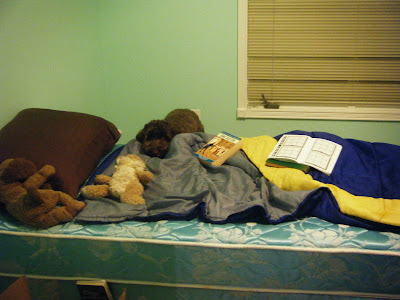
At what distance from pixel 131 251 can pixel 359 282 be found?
0.83m

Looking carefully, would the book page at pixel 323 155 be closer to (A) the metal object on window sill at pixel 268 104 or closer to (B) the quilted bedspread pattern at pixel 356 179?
(B) the quilted bedspread pattern at pixel 356 179

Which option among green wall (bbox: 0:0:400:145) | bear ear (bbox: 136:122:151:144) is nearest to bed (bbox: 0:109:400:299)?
bear ear (bbox: 136:122:151:144)

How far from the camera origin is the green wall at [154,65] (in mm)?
2068

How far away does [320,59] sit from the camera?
222 centimetres

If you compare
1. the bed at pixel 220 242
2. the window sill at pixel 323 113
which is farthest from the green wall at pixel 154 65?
the bed at pixel 220 242

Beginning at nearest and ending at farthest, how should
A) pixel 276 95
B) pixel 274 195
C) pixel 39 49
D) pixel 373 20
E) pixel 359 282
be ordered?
pixel 359 282 < pixel 274 195 < pixel 39 49 < pixel 373 20 < pixel 276 95

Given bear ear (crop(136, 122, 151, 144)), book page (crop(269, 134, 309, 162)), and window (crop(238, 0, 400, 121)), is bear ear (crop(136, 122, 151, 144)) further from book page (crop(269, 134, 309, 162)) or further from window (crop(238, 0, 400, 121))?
window (crop(238, 0, 400, 121))

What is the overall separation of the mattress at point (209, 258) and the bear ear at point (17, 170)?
180 millimetres

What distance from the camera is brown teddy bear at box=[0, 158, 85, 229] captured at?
117cm

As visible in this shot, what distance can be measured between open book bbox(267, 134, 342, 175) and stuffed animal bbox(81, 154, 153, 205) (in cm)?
63

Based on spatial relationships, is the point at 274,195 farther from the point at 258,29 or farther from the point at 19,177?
the point at 258,29

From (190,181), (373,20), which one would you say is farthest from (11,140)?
(373,20)

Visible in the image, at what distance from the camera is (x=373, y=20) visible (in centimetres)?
212

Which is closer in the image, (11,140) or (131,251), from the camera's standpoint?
(131,251)
